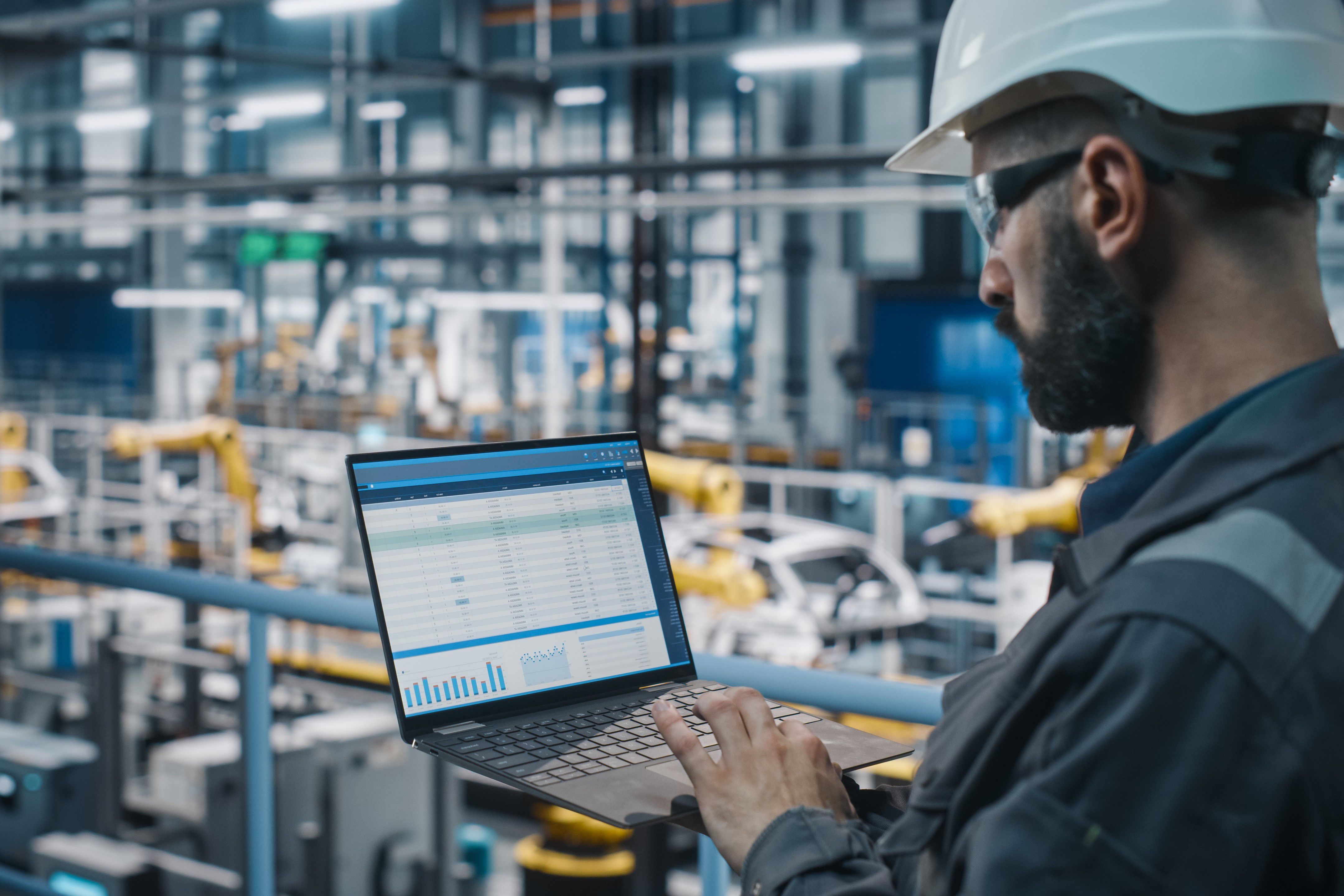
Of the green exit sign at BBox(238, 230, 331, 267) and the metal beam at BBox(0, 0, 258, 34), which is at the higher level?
the metal beam at BBox(0, 0, 258, 34)

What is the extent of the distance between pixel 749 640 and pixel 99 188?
6527 mm

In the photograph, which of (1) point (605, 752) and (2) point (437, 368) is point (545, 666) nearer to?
(1) point (605, 752)

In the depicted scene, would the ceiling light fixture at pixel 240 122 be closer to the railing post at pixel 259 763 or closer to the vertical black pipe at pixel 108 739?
the vertical black pipe at pixel 108 739

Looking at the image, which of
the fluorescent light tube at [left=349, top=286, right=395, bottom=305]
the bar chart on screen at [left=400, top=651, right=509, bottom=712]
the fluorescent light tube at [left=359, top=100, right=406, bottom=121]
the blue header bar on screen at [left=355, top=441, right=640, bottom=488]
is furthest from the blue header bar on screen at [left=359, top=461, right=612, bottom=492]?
the fluorescent light tube at [left=359, top=100, right=406, bottom=121]

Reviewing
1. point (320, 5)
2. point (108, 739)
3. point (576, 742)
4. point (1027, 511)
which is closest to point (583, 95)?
point (320, 5)

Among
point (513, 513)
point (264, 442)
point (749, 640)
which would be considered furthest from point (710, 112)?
point (513, 513)

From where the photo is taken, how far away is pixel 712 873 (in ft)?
5.53

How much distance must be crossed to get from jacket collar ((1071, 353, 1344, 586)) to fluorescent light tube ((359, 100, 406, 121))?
20758mm

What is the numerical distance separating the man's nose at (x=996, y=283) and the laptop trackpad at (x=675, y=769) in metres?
0.44

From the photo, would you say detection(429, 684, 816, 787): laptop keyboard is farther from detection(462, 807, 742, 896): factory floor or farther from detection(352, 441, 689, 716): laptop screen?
detection(462, 807, 742, 896): factory floor

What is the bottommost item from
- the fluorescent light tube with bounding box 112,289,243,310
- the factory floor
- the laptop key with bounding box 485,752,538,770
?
the factory floor

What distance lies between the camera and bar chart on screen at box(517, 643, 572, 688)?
4.18 feet

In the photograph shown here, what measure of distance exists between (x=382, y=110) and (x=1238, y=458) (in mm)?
21426

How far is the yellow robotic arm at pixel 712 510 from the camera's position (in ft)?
22.6
